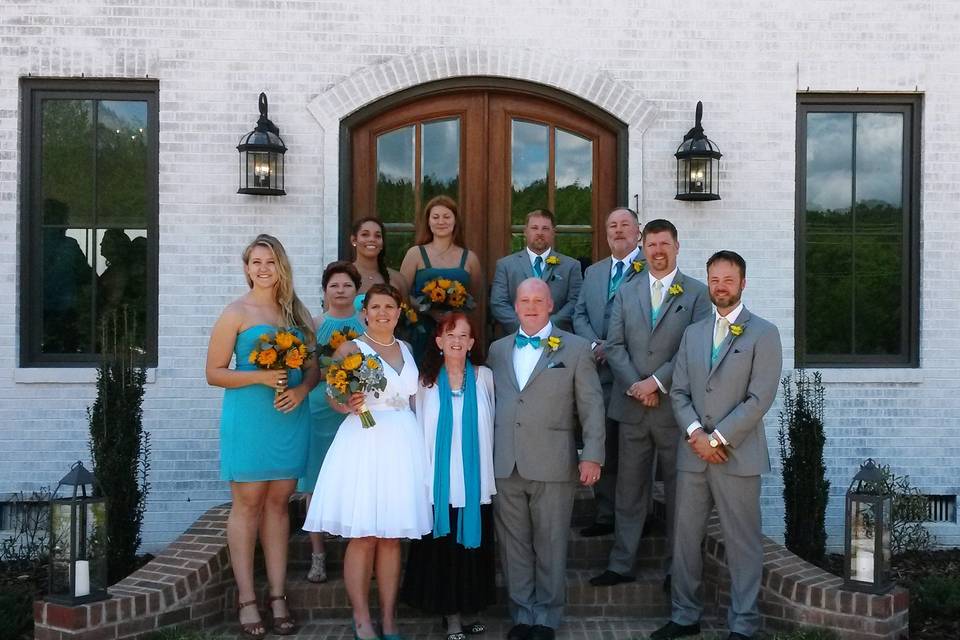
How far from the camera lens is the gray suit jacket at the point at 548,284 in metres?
5.70

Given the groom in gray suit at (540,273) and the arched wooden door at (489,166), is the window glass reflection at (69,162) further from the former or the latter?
the groom in gray suit at (540,273)

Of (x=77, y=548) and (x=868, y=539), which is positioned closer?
(x=77, y=548)

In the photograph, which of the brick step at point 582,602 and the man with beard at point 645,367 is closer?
the man with beard at point 645,367

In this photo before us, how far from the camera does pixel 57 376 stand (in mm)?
6625

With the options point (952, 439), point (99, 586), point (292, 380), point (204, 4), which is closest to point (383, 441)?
point (292, 380)

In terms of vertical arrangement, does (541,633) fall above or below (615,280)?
below

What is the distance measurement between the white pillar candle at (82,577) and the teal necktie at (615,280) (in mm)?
3371

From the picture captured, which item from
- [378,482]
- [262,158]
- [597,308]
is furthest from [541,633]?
[262,158]

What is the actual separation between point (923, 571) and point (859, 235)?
2667 mm

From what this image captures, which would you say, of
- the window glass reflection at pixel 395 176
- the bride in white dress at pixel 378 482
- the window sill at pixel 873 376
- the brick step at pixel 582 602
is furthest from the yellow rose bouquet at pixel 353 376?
the window sill at pixel 873 376

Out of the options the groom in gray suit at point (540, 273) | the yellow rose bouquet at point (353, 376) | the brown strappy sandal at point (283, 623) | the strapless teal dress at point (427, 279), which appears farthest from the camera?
the groom in gray suit at point (540, 273)

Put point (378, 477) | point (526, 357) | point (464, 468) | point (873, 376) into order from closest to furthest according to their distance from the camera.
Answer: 1. point (378, 477)
2. point (464, 468)
3. point (526, 357)
4. point (873, 376)

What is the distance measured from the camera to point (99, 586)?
15.3 feet

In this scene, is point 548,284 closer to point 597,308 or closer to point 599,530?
point 597,308
